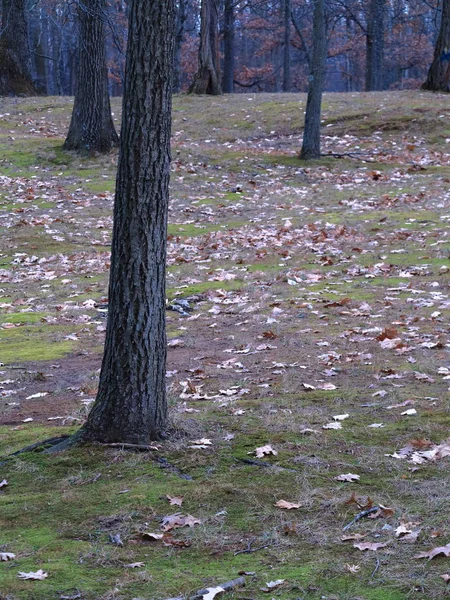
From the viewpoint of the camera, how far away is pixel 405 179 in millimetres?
17266

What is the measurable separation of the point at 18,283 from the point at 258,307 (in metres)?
4.23

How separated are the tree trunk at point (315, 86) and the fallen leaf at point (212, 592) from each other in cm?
1575

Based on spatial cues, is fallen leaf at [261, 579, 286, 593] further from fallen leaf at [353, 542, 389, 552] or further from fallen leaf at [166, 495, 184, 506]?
fallen leaf at [166, 495, 184, 506]

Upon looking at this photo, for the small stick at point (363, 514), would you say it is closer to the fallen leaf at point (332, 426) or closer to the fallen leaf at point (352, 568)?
the fallen leaf at point (352, 568)

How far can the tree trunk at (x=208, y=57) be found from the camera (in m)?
27.5

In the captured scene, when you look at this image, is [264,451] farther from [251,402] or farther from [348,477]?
[251,402]

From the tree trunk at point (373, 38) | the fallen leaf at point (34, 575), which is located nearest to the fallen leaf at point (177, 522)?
the fallen leaf at point (34, 575)

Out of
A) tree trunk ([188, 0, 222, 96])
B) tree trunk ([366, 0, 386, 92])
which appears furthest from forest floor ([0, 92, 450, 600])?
tree trunk ([366, 0, 386, 92])

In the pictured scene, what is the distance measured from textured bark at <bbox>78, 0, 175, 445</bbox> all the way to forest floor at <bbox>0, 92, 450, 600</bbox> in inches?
10.3

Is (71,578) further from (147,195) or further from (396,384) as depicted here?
(396,384)

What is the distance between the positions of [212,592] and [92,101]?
17088 millimetres

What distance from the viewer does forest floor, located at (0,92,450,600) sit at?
143 inches

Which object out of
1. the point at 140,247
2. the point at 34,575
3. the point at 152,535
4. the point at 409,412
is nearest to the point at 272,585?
the point at 152,535

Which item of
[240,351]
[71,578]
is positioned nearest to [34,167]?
[240,351]
